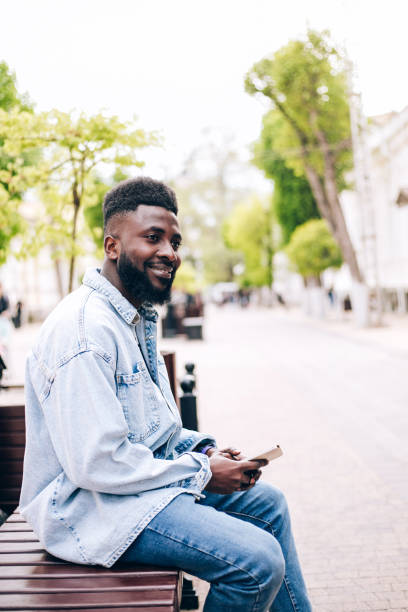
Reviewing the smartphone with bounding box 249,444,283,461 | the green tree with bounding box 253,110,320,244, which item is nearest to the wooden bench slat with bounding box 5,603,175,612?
the smartphone with bounding box 249,444,283,461

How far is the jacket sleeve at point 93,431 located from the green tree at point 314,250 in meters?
24.8

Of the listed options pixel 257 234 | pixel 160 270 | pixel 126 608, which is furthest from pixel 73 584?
pixel 257 234

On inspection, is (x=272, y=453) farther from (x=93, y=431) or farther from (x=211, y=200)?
(x=211, y=200)

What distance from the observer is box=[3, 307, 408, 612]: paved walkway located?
11.1ft

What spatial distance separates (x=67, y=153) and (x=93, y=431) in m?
4.34

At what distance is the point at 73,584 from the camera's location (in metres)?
1.90

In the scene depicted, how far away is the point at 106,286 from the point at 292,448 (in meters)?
4.23

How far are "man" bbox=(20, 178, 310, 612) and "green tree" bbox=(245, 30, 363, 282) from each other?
64.4 feet

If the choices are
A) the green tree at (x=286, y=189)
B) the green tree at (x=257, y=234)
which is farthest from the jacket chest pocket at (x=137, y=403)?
the green tree at (x=257, y=234)

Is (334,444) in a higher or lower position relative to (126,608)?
lower

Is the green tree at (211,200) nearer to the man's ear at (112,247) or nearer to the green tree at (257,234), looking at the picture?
the green tree at (257,234)

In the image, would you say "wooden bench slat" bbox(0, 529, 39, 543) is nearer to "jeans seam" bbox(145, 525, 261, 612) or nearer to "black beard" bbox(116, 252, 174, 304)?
"jeans seam" bbox(145, 525, 261, 612)

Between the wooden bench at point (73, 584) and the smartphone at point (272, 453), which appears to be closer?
the wooden bench at point (73, 584)

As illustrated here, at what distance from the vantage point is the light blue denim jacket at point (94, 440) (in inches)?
74.0
